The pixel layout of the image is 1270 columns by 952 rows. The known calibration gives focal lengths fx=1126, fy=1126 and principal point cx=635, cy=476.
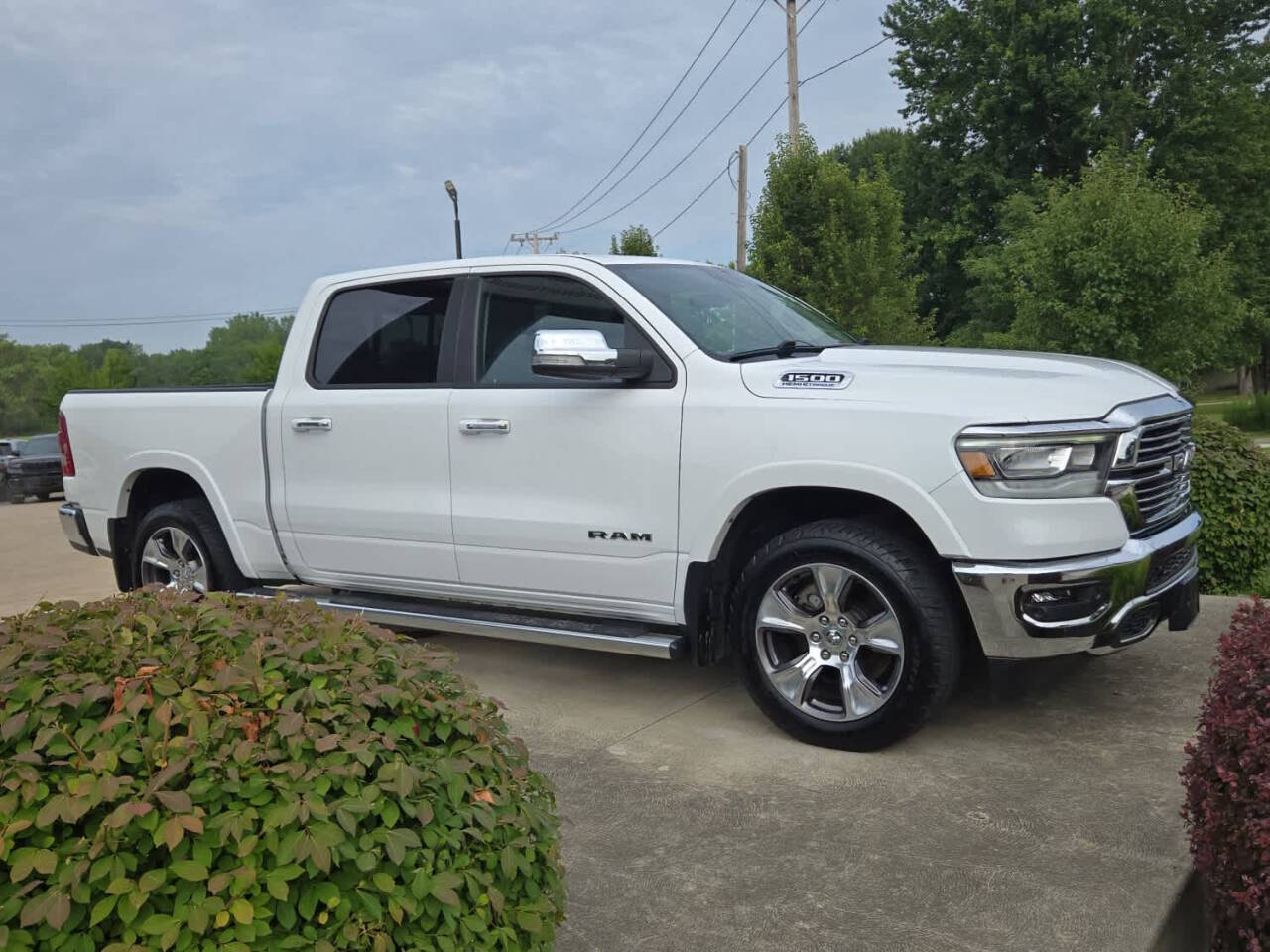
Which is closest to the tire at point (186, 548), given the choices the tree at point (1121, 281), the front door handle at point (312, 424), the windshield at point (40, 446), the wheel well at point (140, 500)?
the wheel well at point (140, 500)

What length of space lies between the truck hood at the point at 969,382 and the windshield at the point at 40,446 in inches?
1053

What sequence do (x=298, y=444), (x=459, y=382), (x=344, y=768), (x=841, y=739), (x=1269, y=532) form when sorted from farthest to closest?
1. (x=1269, y=532)
2. (x=298, y=444)
3. (x=459, y=382)
4. (x=841, y=739)
5. (x=344, y=768)

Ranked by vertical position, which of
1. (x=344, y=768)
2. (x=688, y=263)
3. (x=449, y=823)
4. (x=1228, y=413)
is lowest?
(x=1228, y=413)

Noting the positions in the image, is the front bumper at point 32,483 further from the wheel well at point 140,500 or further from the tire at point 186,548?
the tire at point 186,548

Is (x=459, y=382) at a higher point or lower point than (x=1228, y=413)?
higher

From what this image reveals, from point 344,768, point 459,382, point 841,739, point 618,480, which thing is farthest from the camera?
point 459,382

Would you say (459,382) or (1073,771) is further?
(459,382)

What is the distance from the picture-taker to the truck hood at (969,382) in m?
3.96

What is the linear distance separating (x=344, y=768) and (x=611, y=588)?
2.86 m

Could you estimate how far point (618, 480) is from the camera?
4.71 meters

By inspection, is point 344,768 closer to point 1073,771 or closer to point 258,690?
point 258,690

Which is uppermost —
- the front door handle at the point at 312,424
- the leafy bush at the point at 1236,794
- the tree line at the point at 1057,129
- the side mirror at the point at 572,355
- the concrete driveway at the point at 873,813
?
the tree line at the point at 1057,129

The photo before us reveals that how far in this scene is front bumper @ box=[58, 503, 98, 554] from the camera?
21.9 ft

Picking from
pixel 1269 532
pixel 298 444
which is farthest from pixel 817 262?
pixel 298 444
